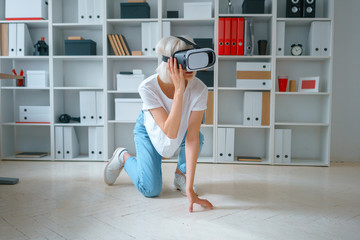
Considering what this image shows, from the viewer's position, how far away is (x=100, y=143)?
10.6ft

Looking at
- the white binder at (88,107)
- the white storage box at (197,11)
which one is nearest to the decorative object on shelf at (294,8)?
the white storage box at (197,11)

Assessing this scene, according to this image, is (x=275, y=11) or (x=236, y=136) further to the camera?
(x=236, y=136)

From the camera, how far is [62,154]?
127 inches

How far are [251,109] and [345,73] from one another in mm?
1063

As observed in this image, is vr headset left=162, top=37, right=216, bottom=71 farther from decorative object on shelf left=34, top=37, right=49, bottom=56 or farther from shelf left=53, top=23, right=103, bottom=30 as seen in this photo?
decorative object on shelf left=34, top=37, right=49, bottom=56

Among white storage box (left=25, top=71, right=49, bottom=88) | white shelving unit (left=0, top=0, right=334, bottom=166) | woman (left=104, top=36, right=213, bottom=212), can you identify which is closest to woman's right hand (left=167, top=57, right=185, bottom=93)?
woman (left=104, top=36, right=213, bottom=212)

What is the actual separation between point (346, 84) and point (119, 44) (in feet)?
7.63

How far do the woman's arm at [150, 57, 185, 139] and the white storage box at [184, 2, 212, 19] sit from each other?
1621mm

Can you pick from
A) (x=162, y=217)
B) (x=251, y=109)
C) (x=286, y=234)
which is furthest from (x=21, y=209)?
(x=251, y=109)

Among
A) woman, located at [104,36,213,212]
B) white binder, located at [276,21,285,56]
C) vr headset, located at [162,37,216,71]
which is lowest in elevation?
woman, located at [104,36,213,212]

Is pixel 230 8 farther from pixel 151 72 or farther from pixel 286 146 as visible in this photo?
pixel 286 146

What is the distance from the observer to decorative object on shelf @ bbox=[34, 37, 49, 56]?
323 centimetres

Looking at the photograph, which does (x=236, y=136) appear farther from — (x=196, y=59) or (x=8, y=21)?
(x=8, y=21)

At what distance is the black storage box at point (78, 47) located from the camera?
3195 mm
